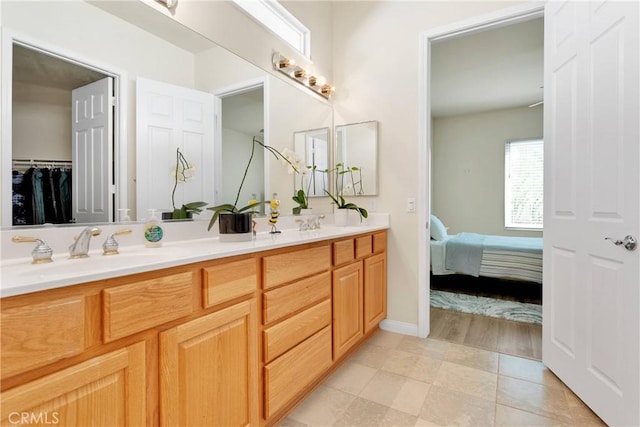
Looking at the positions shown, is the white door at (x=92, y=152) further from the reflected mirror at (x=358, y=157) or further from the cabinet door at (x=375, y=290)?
the reflected mirror at (x=358, y=157)

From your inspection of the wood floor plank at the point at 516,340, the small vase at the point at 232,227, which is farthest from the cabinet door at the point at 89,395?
the wood floor plank at the point at 516,340

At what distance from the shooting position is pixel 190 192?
1642 mm

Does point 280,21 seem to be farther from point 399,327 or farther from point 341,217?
point 399,327

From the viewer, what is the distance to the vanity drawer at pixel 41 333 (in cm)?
65

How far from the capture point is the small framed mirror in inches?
98.8

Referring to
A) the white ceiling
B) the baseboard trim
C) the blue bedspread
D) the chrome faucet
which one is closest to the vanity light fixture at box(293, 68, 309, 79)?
the white ceiling

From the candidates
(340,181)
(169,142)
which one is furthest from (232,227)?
(340,181)

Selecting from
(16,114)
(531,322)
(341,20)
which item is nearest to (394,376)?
(531,322)

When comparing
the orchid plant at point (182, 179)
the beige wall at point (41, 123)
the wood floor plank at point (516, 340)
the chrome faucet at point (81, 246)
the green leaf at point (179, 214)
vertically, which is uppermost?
the beige wall at point (41, 123)

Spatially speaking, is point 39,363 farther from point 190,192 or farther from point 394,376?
point 394,376

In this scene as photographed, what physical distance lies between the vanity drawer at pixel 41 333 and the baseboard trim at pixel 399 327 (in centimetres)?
227

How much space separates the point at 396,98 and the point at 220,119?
1.52 m

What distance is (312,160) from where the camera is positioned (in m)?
2.68

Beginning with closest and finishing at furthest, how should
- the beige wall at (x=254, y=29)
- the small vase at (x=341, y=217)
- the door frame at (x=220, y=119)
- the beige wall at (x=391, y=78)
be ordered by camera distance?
the beige wall at (x=254, y=29) < the door frame at (x=220, y=119) < the beige wall at (x=391, y=78) < the small vase at (x=341, y=217)
